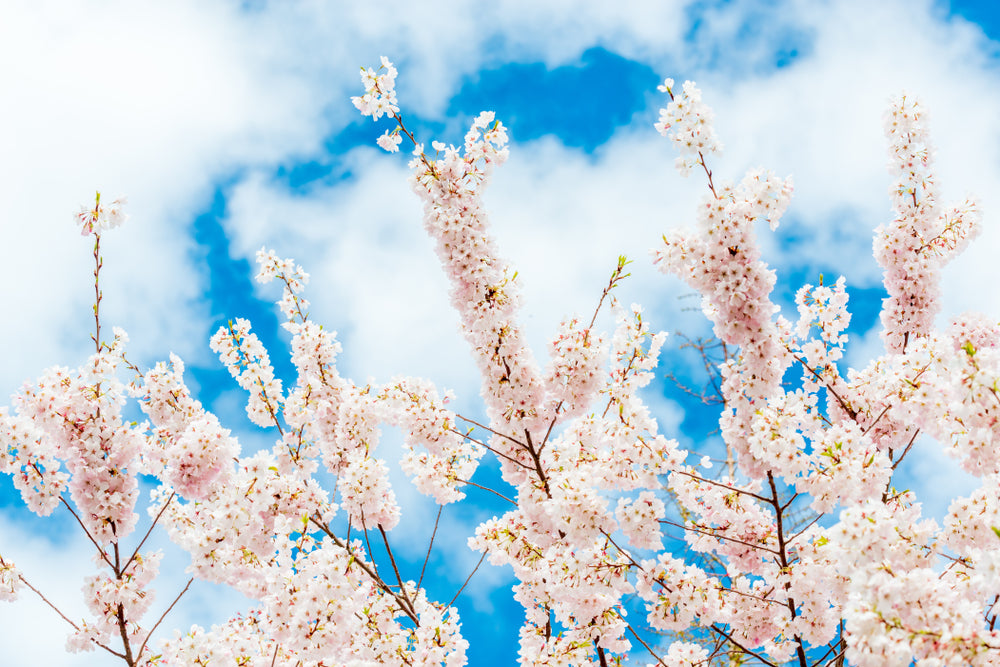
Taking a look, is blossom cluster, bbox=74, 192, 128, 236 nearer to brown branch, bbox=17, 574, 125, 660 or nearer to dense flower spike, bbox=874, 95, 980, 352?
brown branch, bbox=17, 574, 125, 660

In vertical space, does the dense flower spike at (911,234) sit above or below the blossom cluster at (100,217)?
above

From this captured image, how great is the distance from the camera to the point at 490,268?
225 inches

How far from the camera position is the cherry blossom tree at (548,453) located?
5.21 m

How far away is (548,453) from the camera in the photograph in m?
6.46

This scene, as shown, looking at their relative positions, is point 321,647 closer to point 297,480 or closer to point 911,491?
point 297,480

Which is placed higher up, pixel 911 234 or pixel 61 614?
pixel 911 234

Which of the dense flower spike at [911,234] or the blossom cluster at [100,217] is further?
the dense flower spike at [911,234]

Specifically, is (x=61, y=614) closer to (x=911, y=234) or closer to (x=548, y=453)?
(x=548, y=453)

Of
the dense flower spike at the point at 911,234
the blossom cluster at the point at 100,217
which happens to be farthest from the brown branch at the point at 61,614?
the dense flower spike at the point at 911,234

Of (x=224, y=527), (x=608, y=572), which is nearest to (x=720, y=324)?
(x=608, y=572)

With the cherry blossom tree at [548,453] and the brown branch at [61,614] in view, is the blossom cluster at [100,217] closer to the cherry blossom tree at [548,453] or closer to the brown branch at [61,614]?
the cherry blossom tree at [548,453]

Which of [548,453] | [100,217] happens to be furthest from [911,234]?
[100,217]

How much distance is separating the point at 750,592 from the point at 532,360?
9.67 ft

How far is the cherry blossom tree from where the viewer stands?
17.1ft
